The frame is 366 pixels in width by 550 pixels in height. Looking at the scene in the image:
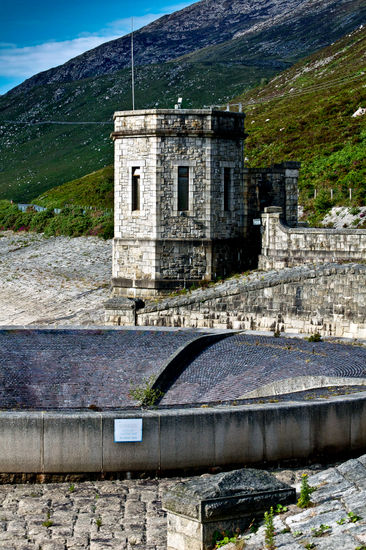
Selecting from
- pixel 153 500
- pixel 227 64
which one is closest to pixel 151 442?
pixel 153 500

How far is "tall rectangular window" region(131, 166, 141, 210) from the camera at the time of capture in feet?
86.7

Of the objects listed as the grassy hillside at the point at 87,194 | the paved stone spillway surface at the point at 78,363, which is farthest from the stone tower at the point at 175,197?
the grassy hillside at the point at 87,194

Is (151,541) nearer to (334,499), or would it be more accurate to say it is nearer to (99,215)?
(334,499)

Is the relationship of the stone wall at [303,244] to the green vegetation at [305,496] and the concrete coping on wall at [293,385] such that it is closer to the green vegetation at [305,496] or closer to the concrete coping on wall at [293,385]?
the concrete coping on wall at [293,385]

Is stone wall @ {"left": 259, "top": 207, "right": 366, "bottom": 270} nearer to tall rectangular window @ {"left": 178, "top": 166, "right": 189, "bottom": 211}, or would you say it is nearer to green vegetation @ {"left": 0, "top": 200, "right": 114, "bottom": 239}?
tall rectangular window @ {"left": 178, "top": 166, "right": 189, "bottom": 211}

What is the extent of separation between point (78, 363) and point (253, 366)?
3417 mm

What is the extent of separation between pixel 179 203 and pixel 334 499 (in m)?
17.7

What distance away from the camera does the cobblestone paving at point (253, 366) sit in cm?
1536

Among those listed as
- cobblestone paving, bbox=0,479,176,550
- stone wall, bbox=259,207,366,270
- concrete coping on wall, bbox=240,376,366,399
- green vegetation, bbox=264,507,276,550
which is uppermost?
stone wall, bbox=259,207,366,270

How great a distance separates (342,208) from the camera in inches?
1485

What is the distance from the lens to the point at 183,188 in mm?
26141

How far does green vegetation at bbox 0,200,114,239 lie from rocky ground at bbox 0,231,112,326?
113cm

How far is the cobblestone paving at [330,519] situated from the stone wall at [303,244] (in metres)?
13.7

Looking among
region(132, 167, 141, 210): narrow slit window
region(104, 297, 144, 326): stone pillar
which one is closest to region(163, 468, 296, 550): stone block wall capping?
region(104, 297, 144, 326): stone pillar
